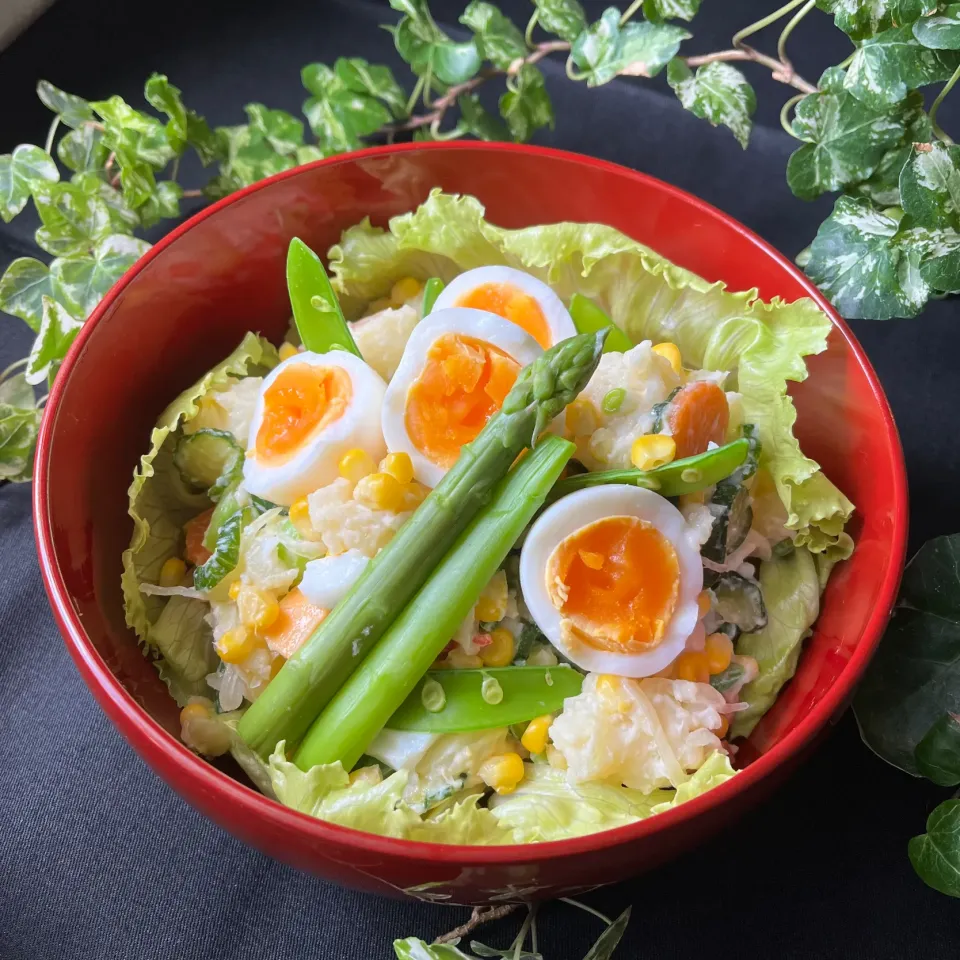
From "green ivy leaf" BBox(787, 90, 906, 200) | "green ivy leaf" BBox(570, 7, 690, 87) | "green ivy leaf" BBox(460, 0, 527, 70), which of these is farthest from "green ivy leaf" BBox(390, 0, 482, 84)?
"green ivy leaf" BBox(787, 90, 906, 200)

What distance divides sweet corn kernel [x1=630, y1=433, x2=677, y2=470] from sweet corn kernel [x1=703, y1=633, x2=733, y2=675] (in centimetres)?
35

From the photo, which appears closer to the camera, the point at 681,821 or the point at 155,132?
the point at 681,821

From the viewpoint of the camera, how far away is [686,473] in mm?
1668

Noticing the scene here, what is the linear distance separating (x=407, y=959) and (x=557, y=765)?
1.30ft

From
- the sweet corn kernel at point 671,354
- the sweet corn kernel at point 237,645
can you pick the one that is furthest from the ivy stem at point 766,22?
the sweet corn kernel at point 237,645

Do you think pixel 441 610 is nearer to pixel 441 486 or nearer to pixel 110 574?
pixel 441 486

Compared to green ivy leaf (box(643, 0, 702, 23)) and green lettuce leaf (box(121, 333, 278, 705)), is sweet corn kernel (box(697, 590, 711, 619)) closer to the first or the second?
green lettuce leaf (box(121, 333, 278, 705))

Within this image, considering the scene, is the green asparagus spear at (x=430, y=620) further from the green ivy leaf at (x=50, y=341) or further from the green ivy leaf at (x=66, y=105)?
the green ivy leaf at (x=66, y=105)

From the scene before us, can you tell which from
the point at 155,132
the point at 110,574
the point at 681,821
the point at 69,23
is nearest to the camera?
the point at 681,821

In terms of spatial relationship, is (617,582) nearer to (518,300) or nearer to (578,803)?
(578,803)

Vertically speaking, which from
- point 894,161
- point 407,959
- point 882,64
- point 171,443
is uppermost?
point 882,64

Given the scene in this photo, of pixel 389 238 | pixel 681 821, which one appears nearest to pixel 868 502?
pixel 681 821

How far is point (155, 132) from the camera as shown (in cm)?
232

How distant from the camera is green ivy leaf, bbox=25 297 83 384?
2059 mm
